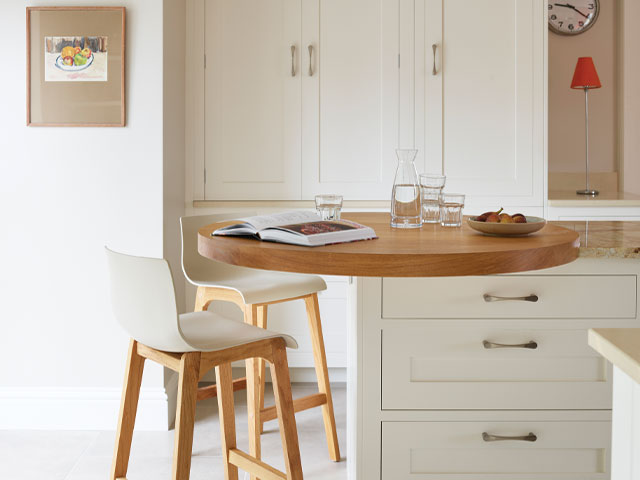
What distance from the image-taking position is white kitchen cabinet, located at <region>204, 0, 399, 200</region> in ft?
10.6

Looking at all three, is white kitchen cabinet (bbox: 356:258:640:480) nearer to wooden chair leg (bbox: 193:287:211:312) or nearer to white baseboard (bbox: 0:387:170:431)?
wooden chair leg (bbox: 193:287:211:312)

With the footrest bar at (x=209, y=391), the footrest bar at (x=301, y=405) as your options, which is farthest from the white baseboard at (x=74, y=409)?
the footrest bar at (x=301, y=405)

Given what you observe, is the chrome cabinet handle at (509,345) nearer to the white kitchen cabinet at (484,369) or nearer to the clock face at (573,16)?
the white kitchen cabinet at (484,369)

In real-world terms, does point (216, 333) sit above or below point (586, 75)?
below

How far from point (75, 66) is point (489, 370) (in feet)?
6.72

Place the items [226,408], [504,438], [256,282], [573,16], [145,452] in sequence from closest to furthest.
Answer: [504,438] → [226,408] → [256,282] → [145,452] → [573,16]

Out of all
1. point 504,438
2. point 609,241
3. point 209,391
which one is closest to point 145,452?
point 209,391

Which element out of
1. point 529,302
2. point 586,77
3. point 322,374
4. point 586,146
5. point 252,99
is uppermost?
point 586,77

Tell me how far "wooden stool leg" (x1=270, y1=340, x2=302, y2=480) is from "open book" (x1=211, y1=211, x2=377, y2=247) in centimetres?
37

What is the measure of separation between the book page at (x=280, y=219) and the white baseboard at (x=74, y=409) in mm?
1483

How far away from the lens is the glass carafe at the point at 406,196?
1.74m

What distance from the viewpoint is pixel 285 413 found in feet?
5.90

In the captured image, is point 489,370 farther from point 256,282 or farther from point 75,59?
point 75,59

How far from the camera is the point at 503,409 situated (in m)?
1.72
